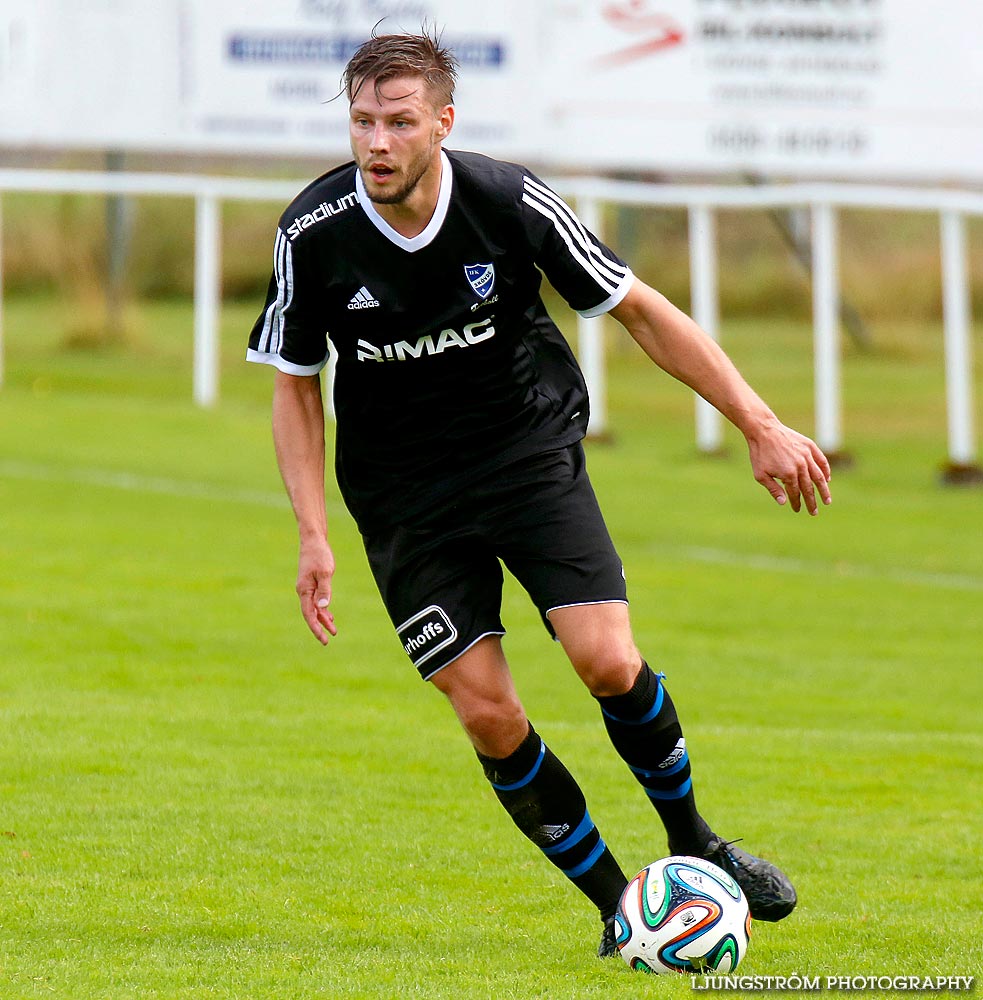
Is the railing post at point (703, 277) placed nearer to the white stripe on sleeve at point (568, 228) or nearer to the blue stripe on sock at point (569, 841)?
the white stripe on sleeve at point (568, 228)

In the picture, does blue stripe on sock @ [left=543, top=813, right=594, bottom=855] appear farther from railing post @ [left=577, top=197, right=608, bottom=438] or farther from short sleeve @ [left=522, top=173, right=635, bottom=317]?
railing post @ [left=577, top=197, right=608, bottom=438]

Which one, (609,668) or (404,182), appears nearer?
(404,182)

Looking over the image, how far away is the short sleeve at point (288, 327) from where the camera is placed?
487 centimetres

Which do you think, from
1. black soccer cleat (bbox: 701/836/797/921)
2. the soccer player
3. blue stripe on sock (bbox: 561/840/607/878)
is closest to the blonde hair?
the soccer player

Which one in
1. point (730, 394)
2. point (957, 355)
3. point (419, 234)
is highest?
point (419, 234)

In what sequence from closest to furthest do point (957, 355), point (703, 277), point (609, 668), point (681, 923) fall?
point (681, 923) < point (609, 668) < point (957, 355) < point (703, 277)

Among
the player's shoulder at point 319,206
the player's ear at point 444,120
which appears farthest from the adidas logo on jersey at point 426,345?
the player's ear at point 444,120

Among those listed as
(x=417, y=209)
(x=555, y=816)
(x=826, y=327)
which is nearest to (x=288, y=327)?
(x=417, y=209)

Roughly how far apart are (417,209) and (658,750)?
157 centimetres

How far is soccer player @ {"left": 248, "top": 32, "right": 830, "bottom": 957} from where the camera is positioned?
4.80 metres

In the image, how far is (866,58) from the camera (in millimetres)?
17031

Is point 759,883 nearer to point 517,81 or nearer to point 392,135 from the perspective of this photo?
point 392,135

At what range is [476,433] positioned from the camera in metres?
5.00

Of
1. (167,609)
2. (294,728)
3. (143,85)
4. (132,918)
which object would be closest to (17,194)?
(143,85)
